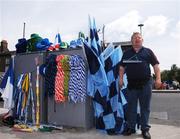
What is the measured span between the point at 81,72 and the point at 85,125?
3.29ft

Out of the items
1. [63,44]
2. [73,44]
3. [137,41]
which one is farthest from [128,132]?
[63,44]

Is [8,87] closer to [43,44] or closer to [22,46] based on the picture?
[22,46]

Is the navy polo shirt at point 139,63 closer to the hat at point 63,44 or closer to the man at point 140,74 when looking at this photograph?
the man at point 140,74

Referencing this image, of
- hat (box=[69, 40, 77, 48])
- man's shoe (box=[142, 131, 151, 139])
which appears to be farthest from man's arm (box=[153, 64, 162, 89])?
hat (box=[69, 40, 77, 48])

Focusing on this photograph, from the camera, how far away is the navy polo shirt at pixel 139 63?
6.43 meters

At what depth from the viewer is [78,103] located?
7.20 m

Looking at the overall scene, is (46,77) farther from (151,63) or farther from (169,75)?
(169,75)

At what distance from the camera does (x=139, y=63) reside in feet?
21.1

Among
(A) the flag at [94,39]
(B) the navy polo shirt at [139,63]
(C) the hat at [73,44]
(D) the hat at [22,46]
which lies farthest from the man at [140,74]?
(D) the hat at [22,46]

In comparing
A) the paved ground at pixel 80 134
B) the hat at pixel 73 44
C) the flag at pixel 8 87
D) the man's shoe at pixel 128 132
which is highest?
the hat at pixel 73 44

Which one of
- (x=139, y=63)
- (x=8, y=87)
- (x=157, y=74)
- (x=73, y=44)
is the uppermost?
(x=73, y=44)

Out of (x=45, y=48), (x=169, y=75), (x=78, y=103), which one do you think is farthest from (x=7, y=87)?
(x=169, y=75)

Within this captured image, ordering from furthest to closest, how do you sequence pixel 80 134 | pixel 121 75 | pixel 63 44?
1. pixel 63 44
2. pixel 80 134
3. pixel 121 75

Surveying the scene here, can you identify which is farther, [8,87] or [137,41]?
[8,87]
